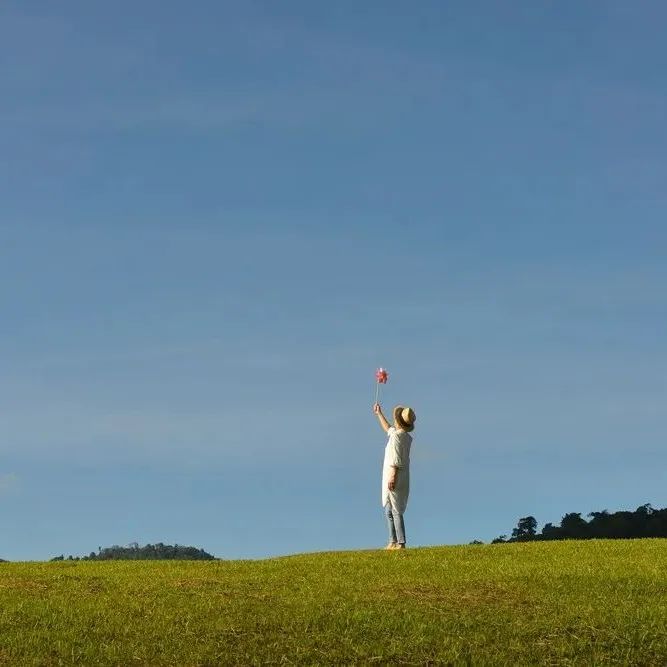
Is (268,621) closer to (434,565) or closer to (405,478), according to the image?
(434,565)

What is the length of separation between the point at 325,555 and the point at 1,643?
13.6m

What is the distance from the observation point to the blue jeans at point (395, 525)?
105 ft

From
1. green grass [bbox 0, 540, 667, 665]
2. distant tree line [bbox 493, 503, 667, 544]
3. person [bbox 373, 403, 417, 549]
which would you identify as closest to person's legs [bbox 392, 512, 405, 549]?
person [bbox 373, 403, 417, 549]

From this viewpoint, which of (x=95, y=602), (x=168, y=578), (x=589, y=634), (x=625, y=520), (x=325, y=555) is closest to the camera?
(x=589, y=634)

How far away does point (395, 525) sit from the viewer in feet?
106

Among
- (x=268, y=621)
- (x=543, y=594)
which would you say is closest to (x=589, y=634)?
(x=543, y=594)

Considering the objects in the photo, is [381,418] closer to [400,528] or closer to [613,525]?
[400,528]

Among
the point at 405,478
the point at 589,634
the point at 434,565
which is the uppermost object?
the point at 405,478

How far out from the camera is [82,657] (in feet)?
59.5

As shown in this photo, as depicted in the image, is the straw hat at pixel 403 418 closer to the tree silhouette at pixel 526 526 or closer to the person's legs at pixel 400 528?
the person's legs at pixel 400 528

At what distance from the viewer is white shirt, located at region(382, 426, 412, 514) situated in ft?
105

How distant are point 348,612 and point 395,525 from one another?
11543 millimetres

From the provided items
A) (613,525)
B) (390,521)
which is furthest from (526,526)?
(390,521)

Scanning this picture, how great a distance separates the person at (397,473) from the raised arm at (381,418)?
15 centimetres
